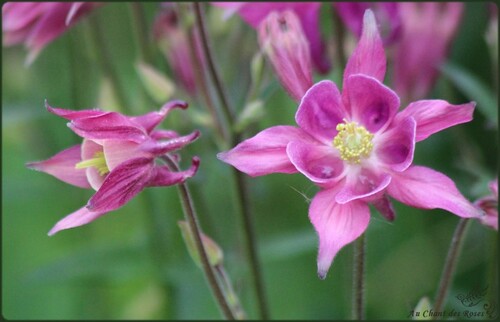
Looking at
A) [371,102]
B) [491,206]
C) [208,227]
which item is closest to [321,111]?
[371,102]

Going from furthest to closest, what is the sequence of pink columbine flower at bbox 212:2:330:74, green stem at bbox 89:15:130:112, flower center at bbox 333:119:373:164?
green stem at bbox 89:15:130:112, pink columbine flower at bbox 212:2:330:74, flower center at bbox 333:119:373:164

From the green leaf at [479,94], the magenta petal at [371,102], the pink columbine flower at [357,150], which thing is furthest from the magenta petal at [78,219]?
the green leaf at [479,94]

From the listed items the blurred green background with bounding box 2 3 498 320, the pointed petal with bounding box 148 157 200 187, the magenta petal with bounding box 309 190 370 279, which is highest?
the pointed petal with bounding box 148 157 200 187

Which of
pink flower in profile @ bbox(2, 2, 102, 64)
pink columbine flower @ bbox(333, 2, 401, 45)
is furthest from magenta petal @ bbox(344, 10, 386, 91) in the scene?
pink flower in profile @ bbox(2, 2, 102, 64)

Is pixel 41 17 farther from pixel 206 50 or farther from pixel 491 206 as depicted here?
pixel 491 206

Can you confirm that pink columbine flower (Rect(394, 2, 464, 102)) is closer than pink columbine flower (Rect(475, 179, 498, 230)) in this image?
No

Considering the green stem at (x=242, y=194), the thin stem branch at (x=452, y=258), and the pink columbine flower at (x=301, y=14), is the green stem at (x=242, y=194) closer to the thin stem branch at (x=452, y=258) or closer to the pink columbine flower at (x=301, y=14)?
the pink columbine flower at (x=301, y=14)

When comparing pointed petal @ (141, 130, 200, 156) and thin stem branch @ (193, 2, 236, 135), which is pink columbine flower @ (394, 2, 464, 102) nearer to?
thin stem branch @ (193, 2, 236, 135)

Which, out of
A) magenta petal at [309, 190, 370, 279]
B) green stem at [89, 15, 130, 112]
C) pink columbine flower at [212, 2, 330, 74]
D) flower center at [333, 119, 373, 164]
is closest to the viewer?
magenta petal at [309, 190, 370, 279]
